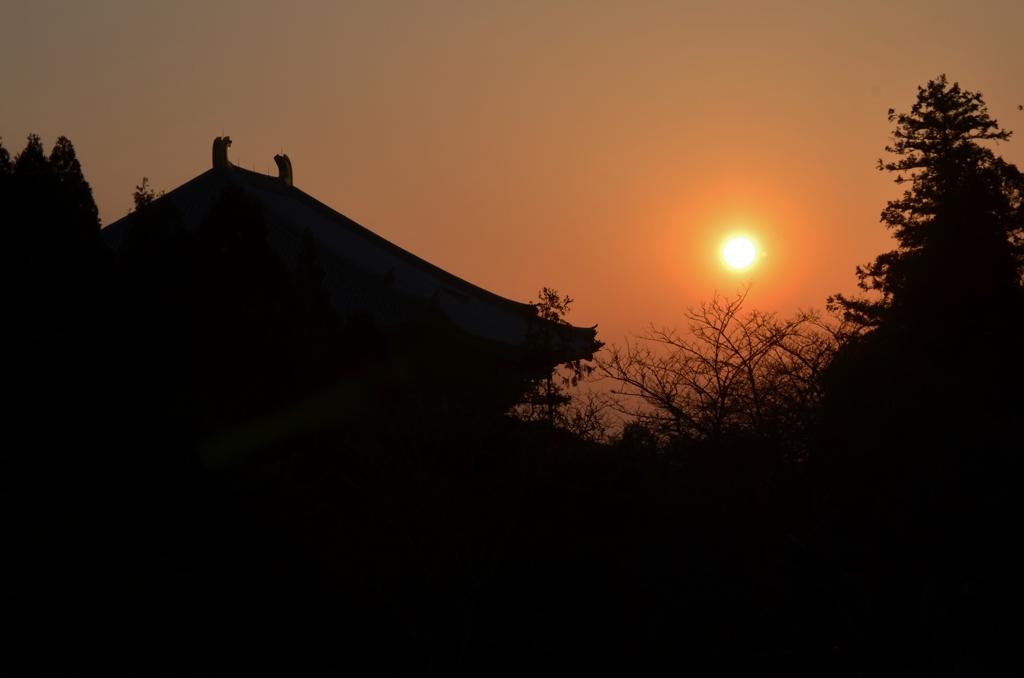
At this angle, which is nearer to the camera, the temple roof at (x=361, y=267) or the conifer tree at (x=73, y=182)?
the conifer tree at (x=73, y=182)

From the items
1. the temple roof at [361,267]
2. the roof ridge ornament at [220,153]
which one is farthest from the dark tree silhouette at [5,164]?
the roof ridge ornament at [220,153]

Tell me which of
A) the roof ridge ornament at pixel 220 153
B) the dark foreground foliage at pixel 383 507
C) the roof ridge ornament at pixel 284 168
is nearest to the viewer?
the dark foreground foliage at pixel 383 507

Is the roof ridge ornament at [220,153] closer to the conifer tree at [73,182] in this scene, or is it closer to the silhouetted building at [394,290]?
the silhouetted building at [394,290]

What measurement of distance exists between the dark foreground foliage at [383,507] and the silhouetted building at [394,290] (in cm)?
241

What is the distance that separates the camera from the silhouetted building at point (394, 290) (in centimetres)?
2012

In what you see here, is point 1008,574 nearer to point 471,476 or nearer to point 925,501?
point 925,501

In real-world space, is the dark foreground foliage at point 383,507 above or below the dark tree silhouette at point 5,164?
below

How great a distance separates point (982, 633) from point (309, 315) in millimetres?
9416

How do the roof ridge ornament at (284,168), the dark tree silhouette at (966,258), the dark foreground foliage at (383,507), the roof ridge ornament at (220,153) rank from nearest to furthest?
the dark foreground foliage at (383,507), the dark tree silhouette at (966,258), the roof ridge ornament at (220,153), the roof ridge ornament at (284,168)

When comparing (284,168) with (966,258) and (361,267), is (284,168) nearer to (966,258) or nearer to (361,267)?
(361,267)

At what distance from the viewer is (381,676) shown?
37.1ft

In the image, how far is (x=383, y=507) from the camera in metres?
11.7

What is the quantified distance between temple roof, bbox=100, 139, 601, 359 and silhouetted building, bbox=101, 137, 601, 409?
3 cm

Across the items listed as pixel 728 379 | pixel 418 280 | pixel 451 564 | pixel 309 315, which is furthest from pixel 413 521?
pixel 418 280
